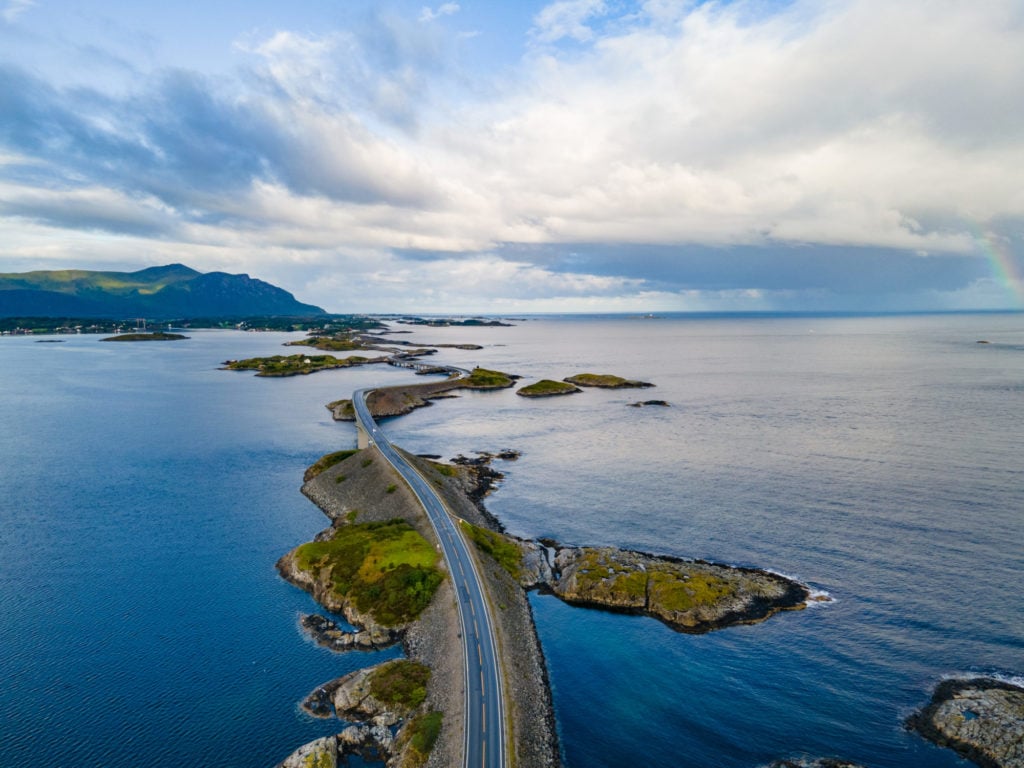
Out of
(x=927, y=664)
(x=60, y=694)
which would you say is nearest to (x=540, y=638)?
(x=927, y=664)

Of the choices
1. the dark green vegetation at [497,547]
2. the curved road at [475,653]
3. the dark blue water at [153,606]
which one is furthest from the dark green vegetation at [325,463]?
the dark green vegetation at [497,547]

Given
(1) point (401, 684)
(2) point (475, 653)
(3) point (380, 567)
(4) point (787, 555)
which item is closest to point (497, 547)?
(3) point (380, 567)

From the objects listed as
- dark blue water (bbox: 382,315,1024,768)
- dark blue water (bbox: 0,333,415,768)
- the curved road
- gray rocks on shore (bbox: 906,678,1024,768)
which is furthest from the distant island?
gray rocks on shore (bbox: 906,678,1024,768)

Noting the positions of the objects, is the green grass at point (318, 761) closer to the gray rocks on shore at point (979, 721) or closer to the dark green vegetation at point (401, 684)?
the dark green vegetation at point (401, 684)

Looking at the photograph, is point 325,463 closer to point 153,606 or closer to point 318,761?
point 153,606

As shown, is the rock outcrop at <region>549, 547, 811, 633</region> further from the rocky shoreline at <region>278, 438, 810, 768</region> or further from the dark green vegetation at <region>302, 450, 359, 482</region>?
the dark green vegetation at <region>302, 450, 359, 482</region>

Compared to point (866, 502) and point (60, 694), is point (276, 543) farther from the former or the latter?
point (866, 502)

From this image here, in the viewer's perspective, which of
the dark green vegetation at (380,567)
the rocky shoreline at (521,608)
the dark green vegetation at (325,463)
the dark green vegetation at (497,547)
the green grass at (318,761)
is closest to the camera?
the green grass at (318,761)
